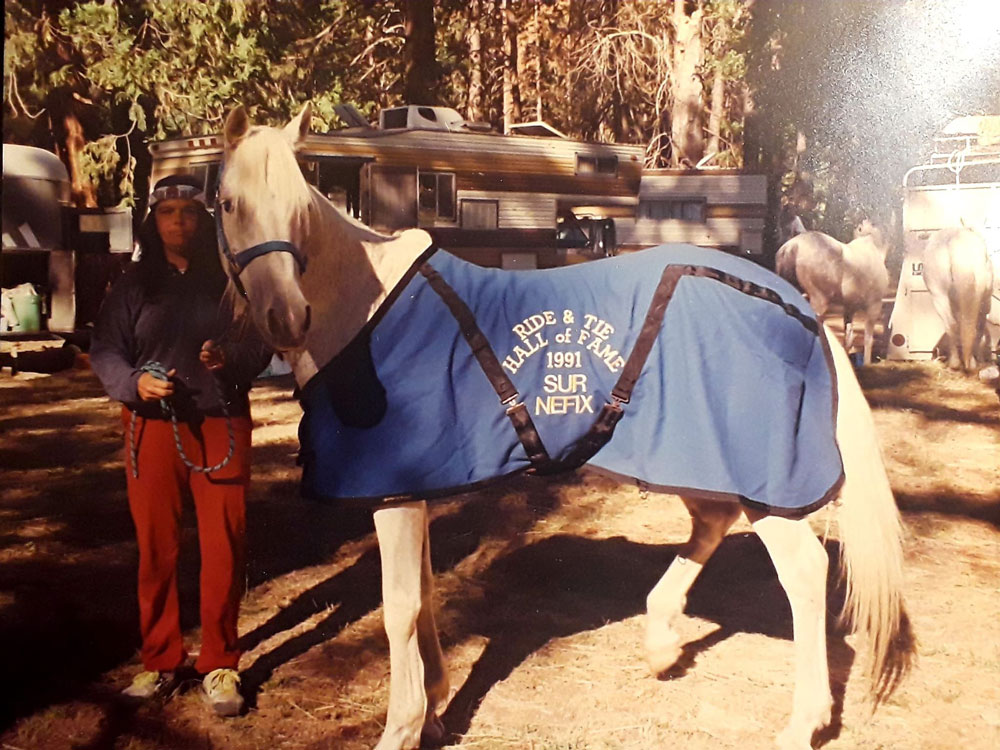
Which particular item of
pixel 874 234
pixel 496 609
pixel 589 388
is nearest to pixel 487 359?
pixel 589 388

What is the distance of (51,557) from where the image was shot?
9.75ft

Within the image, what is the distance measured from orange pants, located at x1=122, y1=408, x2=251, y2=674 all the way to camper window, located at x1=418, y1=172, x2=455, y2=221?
2.99 feet

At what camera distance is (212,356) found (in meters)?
2.67

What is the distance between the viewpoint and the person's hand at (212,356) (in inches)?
104

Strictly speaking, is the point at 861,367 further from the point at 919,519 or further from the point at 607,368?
the point at 607,368

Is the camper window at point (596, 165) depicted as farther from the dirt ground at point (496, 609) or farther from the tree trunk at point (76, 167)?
the tree trunk at point (76, 167)

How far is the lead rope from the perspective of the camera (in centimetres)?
271

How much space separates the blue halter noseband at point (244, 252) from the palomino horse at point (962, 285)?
95.0 inches

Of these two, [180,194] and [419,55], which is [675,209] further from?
[180,194]

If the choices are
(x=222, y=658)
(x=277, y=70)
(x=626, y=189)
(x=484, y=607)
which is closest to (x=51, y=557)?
(x=222, y=658)

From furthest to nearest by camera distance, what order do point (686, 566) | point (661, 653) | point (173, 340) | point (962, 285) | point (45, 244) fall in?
point (962, 285)
point (686, 566)
point (661, 653)
point (45, 244)
point (173, 340)

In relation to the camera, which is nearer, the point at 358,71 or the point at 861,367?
the point at 358,71

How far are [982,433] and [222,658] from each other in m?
2.85

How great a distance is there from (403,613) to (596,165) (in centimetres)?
169
